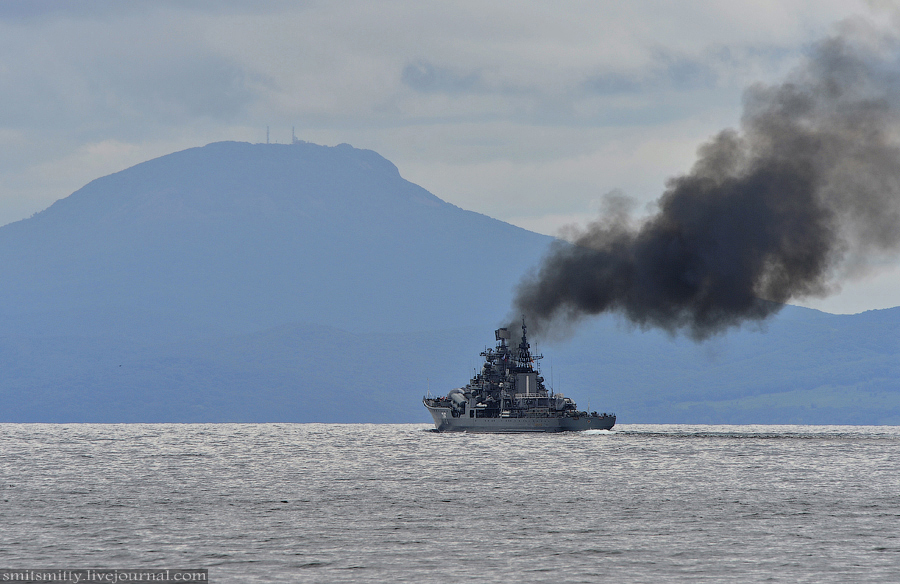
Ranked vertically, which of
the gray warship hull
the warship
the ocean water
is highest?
the warship

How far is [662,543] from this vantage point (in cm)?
4319

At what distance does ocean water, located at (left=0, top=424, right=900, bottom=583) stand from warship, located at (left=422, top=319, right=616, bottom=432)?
160 ft

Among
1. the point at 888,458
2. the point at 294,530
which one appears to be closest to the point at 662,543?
the point at 294,530

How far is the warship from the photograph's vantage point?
14250 centimetres

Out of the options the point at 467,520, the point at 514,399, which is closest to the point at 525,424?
the point at 514,399

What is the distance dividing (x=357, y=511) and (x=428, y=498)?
24.6ft

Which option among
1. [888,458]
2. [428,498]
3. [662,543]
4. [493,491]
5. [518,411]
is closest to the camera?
[662,543]

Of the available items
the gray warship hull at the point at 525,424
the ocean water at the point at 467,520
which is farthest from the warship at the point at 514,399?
the ocean water at the point at 467,520

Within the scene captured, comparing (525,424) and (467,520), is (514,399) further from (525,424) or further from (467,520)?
(467,520)

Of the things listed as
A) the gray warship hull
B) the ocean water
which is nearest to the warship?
the gray warship hull

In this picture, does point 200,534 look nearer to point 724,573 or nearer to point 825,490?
point 724,573

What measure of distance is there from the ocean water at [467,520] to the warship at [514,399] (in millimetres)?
48661

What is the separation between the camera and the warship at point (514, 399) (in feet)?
468

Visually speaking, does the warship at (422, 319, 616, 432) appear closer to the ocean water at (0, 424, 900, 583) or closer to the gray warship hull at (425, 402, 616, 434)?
the gray warship hull at (425, 402, 616, 434)
